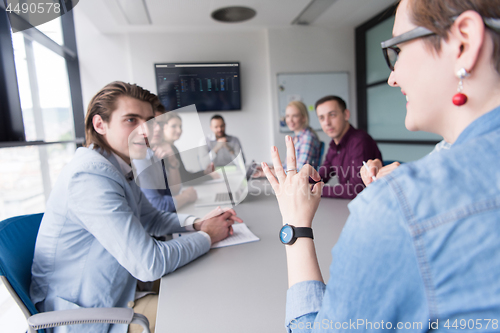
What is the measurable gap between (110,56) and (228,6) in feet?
6.43

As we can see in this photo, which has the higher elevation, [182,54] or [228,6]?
[228,6]

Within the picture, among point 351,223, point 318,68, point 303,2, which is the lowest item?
point 351,223

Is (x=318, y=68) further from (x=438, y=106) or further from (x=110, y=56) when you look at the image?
(x=438, y=106)

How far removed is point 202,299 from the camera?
2.62 feet

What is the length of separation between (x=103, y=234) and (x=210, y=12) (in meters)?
3.67

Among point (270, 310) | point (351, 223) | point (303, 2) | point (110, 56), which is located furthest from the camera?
point (110, 56)

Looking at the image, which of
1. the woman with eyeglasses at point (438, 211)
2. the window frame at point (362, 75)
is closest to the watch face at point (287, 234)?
the woman with eyeglasses at point (438, 211)

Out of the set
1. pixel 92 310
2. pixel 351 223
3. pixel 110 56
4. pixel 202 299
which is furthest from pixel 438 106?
pixel 110 56

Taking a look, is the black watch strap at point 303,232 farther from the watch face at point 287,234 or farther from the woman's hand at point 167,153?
the woman's hand at point 167,153

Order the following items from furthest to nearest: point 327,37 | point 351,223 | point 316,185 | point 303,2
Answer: point 327,37 → point 303,2 → point 316,185 → point 351,223

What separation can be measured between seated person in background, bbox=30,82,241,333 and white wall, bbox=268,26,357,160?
3.45 metres

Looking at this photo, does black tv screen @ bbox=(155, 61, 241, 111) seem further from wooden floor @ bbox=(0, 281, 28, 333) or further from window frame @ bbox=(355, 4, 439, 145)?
window frame @ bbox=(355, 4, 439, 145)

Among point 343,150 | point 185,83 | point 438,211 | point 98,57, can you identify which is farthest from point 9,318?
point 98,57

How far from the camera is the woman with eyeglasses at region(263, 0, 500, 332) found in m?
0.34
